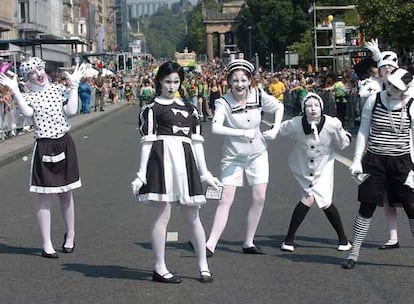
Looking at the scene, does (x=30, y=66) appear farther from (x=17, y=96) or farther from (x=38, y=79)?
(x=17, y=96)

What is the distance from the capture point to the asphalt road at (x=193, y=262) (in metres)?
6.98

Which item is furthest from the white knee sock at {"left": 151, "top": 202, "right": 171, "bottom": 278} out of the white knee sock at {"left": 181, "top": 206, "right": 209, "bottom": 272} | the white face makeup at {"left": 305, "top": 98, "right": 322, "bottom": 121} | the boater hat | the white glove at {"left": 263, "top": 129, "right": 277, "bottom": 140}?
the boater hat

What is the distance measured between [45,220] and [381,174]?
315 centimetres

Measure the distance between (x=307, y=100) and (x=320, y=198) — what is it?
0.92 m

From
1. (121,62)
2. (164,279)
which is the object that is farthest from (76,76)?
(121,62)

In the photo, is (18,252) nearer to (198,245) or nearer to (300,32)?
(198,245)

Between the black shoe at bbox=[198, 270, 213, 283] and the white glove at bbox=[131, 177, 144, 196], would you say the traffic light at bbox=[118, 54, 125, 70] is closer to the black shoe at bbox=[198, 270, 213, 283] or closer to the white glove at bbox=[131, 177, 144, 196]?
the black shoe at bbox=[198, 270, 213, 283]

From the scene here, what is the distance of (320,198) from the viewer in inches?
340

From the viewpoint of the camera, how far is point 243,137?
8359 millimetres

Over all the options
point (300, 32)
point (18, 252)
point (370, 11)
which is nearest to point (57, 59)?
point (370, 11)

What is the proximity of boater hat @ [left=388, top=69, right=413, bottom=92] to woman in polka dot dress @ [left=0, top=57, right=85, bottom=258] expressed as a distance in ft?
9.80

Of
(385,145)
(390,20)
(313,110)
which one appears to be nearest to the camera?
(385,145)

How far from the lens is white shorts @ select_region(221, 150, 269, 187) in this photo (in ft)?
27.9

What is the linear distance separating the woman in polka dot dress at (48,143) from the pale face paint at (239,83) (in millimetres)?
1516
